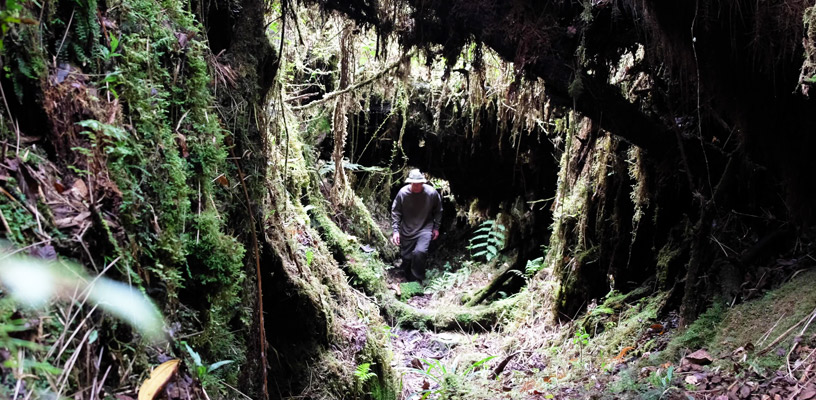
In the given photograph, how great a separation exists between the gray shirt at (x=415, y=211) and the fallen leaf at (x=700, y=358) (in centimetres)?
624

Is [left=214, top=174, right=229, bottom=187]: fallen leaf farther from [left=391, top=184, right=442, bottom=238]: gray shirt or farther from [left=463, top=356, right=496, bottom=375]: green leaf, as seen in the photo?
[left=391, top=184, right=442, bottom=238]: gray shirt

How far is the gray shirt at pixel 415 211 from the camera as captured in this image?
30.9 ft

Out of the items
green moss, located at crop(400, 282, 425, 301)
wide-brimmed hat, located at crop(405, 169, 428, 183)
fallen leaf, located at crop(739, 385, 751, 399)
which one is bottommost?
green moss, located at crop(400, 282, 425, 301)

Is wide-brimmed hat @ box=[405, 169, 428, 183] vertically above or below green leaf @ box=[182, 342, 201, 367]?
above

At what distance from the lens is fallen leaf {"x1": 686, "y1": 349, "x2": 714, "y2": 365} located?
10.6ft

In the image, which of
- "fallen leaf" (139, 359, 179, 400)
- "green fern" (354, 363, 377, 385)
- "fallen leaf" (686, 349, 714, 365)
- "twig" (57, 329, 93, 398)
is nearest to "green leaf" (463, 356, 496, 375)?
"green fern" (354, 363, 377, 385)

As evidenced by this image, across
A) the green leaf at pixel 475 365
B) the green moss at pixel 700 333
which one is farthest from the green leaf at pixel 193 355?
the green leaf at pixel 475 365

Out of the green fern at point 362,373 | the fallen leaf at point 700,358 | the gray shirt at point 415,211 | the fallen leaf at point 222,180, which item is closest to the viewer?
the fallen leaf at point 222,180

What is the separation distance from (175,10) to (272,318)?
1850mm

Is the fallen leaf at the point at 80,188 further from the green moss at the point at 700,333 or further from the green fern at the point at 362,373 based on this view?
the green moss at the point at 700,333

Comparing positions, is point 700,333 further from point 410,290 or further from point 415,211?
point 415,211

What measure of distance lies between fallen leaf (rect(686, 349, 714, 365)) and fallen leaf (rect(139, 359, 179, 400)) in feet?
9.78

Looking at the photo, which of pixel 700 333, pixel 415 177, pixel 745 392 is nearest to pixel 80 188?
pixel 745 392

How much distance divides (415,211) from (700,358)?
6588mm
